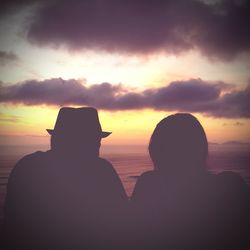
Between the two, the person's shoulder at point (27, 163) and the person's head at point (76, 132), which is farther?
the person's head at point (76, 132)

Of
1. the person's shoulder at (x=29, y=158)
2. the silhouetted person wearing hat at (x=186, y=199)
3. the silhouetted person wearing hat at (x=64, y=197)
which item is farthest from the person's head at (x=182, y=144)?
the person's shoulder at (x=29, y=158)

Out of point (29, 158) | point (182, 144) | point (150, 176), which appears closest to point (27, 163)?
→ point (29, 158)

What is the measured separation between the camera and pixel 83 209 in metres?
3.40

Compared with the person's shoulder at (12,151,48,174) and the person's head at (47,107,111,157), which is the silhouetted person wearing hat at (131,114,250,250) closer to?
the person's head at (47,107,111,157)

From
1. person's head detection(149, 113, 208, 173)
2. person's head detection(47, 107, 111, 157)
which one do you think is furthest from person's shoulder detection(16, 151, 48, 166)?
person's head detection(149, 113, 208, 173)

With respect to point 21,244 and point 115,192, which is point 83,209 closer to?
point 115,192

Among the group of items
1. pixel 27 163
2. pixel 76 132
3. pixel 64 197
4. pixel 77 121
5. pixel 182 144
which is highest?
pixel 77 121

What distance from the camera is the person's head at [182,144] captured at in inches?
112

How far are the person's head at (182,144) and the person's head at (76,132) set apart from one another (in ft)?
4.13

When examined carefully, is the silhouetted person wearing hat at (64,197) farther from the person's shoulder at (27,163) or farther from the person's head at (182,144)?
the person's head at (182,144)

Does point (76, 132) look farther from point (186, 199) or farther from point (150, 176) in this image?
point (186, 199)

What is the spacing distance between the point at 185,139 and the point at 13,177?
197 centimetres

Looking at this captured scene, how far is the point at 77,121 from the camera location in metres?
3.79

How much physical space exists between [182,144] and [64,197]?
1.52 meters
